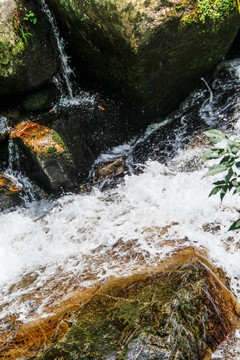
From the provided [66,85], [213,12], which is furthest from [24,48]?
[213,12]

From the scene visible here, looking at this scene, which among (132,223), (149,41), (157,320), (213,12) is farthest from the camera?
(213,12)

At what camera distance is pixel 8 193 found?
220 inches

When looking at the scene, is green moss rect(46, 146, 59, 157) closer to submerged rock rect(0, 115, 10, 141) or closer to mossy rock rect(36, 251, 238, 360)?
submerged rock rect(0, 115, 10, 141)

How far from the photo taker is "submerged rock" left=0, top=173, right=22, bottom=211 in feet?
18.2

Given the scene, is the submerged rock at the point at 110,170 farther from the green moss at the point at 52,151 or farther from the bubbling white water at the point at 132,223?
the green moss at the point at 52,151

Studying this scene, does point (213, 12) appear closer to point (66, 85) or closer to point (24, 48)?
point (66, 85)

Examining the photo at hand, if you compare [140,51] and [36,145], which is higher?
[140,51]

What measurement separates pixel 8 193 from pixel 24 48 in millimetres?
2481

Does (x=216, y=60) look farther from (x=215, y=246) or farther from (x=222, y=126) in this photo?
(x=215, y=246)

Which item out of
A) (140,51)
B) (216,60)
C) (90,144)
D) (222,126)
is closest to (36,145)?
(90,144)

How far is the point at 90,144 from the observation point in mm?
6039

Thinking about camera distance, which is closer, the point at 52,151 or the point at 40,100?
the point at 52,151

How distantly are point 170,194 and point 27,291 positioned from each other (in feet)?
7.97

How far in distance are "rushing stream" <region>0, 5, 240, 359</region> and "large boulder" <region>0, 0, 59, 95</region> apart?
1.13 feet
